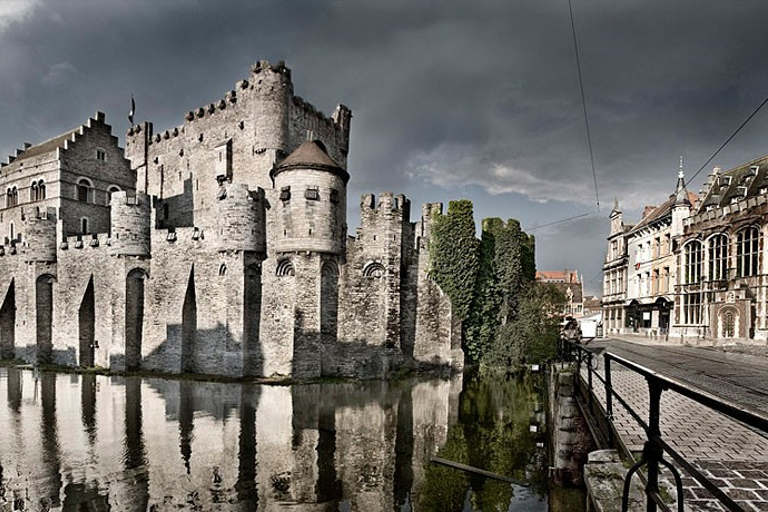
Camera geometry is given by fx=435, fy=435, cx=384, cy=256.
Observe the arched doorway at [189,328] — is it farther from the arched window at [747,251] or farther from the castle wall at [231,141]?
the arched window at [747,251]

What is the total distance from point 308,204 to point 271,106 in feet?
28.5

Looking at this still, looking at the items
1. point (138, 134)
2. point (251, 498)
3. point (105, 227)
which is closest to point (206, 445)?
point (251, 498)

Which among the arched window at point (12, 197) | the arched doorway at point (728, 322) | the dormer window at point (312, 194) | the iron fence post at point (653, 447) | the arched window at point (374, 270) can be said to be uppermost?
the arched window at point (12, 197)

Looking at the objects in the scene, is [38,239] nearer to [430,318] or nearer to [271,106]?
[271,106]

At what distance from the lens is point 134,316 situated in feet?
92.0

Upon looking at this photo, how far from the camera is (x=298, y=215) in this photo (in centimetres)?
2438

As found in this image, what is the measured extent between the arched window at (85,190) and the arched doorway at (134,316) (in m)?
12.2

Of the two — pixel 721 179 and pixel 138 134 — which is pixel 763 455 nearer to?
pixel 721 179

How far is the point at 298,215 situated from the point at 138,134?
23035mm

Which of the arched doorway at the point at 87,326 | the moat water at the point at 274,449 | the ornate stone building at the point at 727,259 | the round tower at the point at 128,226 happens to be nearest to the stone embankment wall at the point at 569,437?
the moat water at the point at 274,449

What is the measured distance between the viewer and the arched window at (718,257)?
98.3 ft

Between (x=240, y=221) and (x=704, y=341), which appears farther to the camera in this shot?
(x=704, y=341)

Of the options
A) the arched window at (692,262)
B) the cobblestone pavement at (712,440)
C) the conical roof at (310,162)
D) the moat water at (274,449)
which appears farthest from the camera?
the arched window at (692,262)

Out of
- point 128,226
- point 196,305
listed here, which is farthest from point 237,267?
point 128,226
